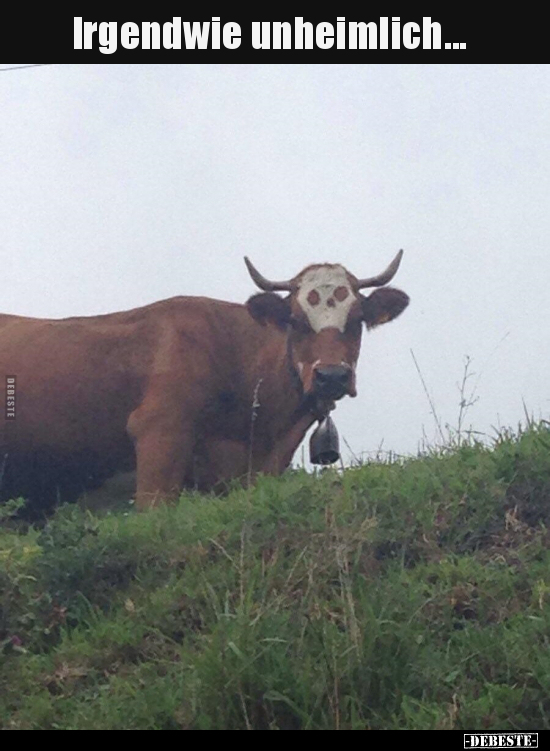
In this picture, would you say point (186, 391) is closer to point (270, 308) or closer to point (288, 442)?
point (288, 442)

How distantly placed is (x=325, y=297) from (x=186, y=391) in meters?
1.25

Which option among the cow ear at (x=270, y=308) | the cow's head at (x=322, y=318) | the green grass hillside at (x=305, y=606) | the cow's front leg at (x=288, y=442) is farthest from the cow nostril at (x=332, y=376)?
the green grass hillside at (x=305, y=606)

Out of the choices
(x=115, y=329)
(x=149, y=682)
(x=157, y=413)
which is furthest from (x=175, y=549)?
(x=115, y=329)

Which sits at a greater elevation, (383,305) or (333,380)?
(383,305)

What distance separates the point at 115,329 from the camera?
9234 millimetres

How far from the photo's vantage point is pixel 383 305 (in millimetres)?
9547

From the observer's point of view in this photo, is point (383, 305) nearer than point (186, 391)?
No

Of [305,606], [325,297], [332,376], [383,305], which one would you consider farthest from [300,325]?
[305,606]

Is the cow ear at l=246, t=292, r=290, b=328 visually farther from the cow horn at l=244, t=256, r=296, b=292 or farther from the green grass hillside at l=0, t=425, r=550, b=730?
the green grass hillside at l=0, t=425, r=550, b=730

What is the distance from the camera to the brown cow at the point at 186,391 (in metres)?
8.54

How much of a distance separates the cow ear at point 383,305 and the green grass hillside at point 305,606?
299cm

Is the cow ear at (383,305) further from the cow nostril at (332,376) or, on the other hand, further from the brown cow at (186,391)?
the cow nostril at (332,376)

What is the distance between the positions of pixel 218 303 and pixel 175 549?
4.07 meters

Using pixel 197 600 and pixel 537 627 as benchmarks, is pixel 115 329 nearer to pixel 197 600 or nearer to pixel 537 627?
pixel 197 600
